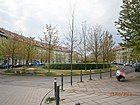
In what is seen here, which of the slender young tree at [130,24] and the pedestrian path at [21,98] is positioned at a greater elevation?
the slender young tree at [130,24]

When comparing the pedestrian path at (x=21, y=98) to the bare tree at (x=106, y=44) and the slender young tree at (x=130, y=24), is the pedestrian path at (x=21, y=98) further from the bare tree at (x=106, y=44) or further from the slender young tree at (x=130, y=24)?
the bare tree at (x=106, y=44)

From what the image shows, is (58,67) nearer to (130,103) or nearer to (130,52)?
(130,52)

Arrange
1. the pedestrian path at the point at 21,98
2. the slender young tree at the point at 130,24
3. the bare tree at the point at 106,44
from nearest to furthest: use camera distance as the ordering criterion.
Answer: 1. the pedestrian path at the point at 21,98
2. the slender young tree at the point at 130,24
3. the bare tree at the point at 106,44

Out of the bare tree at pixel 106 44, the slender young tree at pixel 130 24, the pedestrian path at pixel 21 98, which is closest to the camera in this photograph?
the pedestrian path at pixel 21 98

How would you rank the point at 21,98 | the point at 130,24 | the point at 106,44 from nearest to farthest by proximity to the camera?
1. the point at 21,98
2. the point at 130,24
3. the point at 106,44

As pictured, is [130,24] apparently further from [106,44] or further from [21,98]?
[106,44]

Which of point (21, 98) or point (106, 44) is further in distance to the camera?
point (106, 44)

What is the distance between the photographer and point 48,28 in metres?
35.1

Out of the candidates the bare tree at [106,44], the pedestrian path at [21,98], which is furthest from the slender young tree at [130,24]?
the bare tree at [106,44]

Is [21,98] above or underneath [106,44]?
underneath

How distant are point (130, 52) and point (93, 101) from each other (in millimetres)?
14419

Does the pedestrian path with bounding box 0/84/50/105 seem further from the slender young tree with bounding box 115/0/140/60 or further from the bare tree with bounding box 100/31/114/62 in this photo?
the bare tree with bounding box 100/31/114/62

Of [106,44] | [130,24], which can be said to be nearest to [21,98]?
[130,24]

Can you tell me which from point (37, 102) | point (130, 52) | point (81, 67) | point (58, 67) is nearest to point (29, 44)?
point (58, 67)
